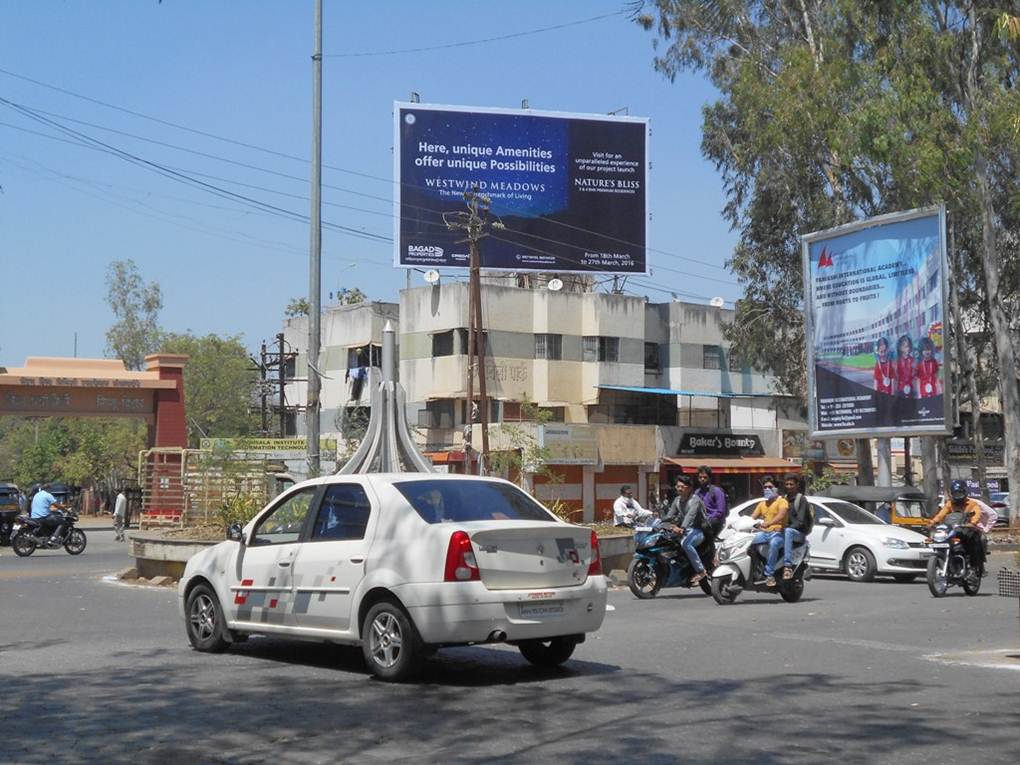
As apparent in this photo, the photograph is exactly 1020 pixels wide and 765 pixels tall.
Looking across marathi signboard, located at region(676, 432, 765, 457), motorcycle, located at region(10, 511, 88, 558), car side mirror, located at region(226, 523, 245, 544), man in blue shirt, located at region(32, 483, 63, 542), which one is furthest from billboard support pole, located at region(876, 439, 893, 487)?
car side mirror, located at region(226, 523, 245, 544)

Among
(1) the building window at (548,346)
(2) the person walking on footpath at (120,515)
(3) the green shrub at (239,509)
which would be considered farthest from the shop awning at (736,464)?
(3) the green shrub at (239,509)

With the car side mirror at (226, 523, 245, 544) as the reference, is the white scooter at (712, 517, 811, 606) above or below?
below

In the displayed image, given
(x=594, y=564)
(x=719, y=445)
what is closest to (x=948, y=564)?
(x=594, y=564)

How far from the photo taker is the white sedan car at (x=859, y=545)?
2238 centimetres

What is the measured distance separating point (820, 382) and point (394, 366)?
12.4 m

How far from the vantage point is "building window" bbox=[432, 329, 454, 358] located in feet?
188

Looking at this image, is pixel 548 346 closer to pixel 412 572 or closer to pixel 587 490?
pixel 587 490

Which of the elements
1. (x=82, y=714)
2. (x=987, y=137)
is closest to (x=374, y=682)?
(x=82, y=714)

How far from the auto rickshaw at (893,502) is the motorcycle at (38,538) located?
18.2m

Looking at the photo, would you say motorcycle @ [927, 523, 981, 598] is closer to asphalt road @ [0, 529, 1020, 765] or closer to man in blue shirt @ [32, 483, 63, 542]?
asphalt road @ [0, 529, 1020, 765]

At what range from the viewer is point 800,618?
15367 mm

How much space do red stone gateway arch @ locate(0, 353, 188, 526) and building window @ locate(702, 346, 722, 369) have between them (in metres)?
23.6

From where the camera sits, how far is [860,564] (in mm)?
22688

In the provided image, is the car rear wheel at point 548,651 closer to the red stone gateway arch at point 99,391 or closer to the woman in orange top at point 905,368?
the woman in orange top at point 905,368
